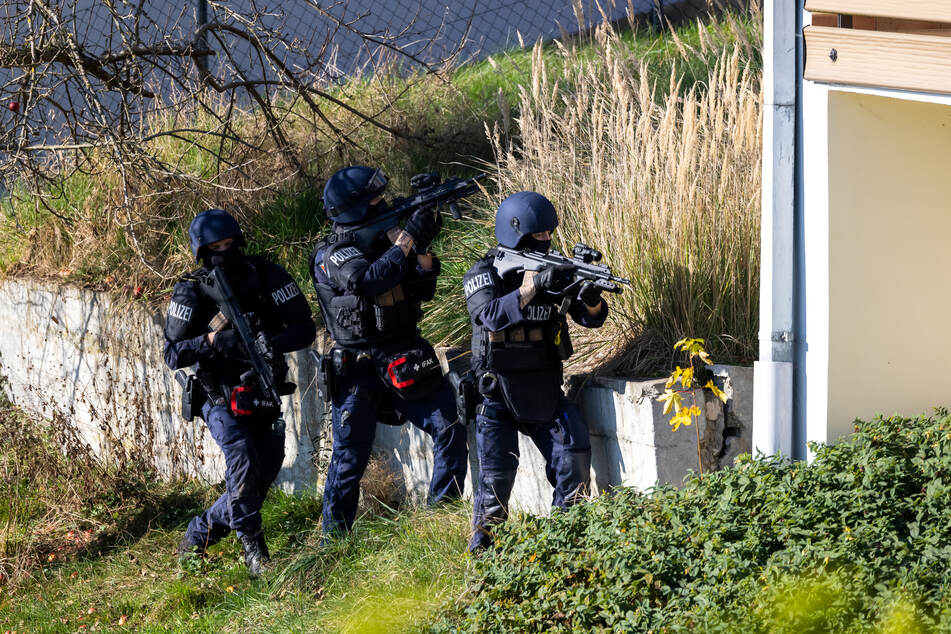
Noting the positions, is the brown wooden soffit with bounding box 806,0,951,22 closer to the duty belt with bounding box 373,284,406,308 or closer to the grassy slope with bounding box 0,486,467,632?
the duty belt with bounding box 373,284,406,308

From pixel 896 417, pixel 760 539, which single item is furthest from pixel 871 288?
pixel 760 539

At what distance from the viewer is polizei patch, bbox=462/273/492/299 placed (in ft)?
15.6

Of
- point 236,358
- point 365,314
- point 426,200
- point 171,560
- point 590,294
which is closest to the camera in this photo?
point 590,294

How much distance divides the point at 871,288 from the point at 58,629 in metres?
4.21

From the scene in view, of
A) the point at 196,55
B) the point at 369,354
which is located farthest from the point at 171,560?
the point at 196,55

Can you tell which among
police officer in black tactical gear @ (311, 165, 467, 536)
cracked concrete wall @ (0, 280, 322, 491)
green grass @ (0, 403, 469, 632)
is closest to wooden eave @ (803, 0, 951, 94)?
police officer in black tactical gear @ (311, 165, 467, 536)

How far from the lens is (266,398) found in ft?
18.0

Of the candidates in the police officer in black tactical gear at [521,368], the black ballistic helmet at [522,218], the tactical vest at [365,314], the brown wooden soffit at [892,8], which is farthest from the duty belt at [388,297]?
the brown wooden soffit at [892,8]

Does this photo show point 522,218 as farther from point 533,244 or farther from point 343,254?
point 343,254

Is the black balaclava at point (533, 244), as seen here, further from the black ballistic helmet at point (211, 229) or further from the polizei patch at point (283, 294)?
the black ballistic helmet at point (211, 229)

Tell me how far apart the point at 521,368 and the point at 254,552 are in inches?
71.4

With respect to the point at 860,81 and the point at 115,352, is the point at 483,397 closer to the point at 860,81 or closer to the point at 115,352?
the point at 860,81

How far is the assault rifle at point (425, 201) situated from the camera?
16.8ft

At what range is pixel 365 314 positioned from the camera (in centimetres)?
526
